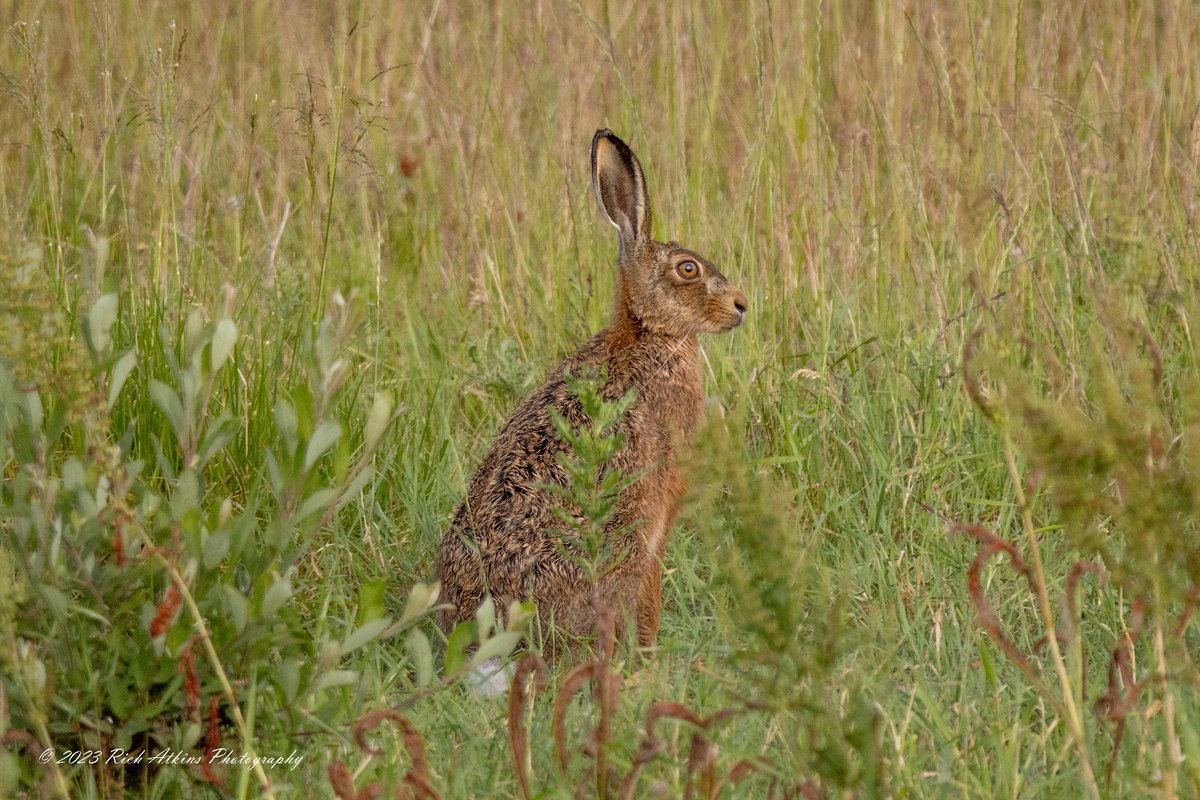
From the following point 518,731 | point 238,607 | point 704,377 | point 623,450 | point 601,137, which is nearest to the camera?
point 518,731

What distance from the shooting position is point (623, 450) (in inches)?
167

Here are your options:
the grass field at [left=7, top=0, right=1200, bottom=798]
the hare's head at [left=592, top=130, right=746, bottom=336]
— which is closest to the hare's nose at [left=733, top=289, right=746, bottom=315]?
the hare's head at [left=592, top=130, right=746, bottom=336]

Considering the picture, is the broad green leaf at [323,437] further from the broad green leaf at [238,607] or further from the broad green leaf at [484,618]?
the broad green leaf at [484,618]

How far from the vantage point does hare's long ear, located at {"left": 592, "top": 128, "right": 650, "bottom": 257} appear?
509 cm

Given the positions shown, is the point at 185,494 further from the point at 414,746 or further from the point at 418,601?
the point at 414,746

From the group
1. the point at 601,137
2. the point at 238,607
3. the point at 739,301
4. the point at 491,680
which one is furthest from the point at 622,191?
the point at 238,607

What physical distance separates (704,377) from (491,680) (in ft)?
6.77

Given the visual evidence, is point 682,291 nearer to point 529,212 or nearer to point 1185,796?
point 529,212

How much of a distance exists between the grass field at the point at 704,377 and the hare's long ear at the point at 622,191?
50 centimetres

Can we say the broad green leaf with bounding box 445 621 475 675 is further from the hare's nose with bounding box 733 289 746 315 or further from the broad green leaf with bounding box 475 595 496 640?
the hare's nose with bounding box 733 289 746 315

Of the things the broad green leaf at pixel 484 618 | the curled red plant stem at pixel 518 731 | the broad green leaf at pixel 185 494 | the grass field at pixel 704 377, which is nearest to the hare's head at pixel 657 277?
the grass field at pixel 704 377

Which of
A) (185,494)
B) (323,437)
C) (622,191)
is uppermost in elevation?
(323,437)

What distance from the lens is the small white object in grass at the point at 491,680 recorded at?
334 centimetres

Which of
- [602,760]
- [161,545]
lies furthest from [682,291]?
[602,760]
